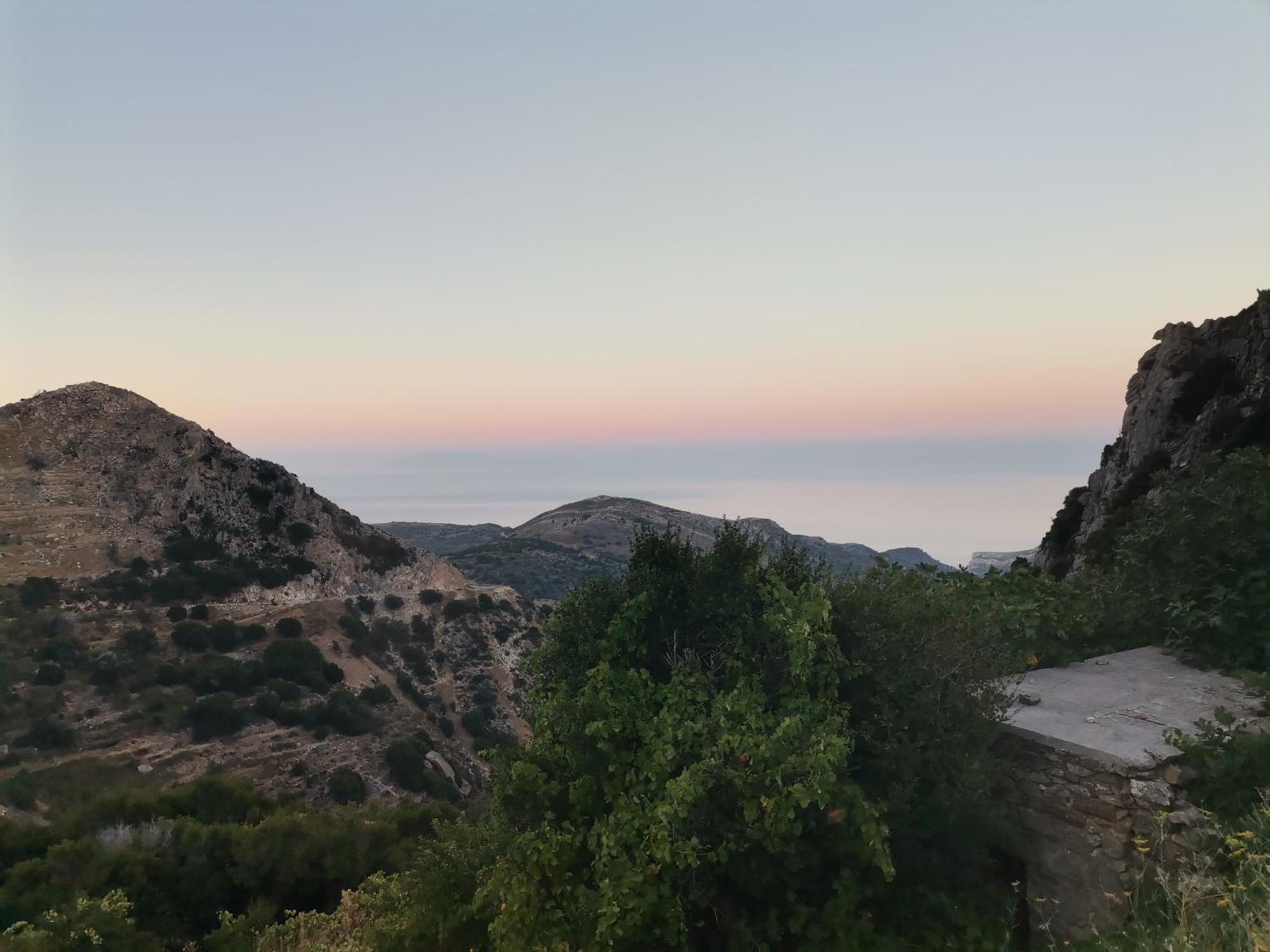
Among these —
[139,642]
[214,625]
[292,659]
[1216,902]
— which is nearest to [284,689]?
[292,659]

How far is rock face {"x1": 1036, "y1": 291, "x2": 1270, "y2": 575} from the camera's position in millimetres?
24375

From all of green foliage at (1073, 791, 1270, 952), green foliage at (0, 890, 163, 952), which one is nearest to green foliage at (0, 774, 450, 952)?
green foliage at (0, 890, 163, 952)

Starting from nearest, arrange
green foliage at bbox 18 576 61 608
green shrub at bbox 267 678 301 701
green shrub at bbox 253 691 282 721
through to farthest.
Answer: green shrub at bbox 253 691 282 721, green shrub at bbox 267 678 301 701, green foliage at bbox 18 576 61 608

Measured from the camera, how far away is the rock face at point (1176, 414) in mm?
24375

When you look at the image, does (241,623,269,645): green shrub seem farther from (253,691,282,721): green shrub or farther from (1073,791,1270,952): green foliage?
(1073,791,1270,952): green foliage

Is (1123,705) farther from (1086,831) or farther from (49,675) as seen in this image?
(49,675)

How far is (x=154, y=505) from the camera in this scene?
52281mm

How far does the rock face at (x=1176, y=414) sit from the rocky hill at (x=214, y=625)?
2854 centimetres

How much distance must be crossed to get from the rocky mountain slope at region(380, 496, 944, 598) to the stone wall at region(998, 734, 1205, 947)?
42323 mm

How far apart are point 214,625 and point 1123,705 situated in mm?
45761

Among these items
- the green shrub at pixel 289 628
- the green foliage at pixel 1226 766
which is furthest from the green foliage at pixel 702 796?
the green shrub at pixel 289 628

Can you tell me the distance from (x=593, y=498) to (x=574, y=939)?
542ft

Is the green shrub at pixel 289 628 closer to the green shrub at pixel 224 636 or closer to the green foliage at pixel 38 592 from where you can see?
the green shrub at pixel 224 636

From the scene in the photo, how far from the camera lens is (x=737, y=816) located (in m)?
7.16
